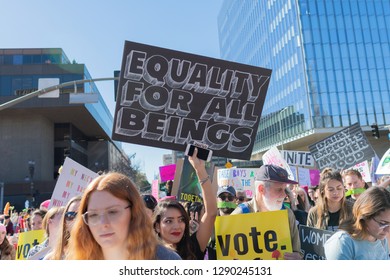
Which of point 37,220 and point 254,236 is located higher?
point 37,220

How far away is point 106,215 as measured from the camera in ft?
6.77

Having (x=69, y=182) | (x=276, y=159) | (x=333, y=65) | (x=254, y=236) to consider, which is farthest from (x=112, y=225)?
(x=333, y=65)

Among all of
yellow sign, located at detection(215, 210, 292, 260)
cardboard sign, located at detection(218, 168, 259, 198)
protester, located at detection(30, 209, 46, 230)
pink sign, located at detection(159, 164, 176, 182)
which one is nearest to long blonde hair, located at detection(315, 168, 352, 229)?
yellow sign, located at detection(215, 210, 292, 260)

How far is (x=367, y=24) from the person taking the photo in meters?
44.8

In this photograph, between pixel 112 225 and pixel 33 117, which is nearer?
pixel 112 225

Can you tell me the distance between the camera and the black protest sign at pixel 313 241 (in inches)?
121

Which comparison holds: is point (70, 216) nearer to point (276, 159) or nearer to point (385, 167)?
point (276, 159)

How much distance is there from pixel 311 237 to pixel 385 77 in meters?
46.7

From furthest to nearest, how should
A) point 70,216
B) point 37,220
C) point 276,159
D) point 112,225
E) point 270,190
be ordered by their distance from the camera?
point 276,159
point 37,220
point 270,190
point 70,216
point 112,225

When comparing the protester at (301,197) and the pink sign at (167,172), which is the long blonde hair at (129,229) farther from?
the pink sign at (167,172)

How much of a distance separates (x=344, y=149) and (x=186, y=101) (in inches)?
220

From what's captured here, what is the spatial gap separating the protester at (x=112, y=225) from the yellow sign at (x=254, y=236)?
3.66 ft

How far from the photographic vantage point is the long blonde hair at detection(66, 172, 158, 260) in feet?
6.87

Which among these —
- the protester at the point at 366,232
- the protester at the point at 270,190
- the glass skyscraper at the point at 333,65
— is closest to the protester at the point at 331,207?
the protester at the point at 270,190
